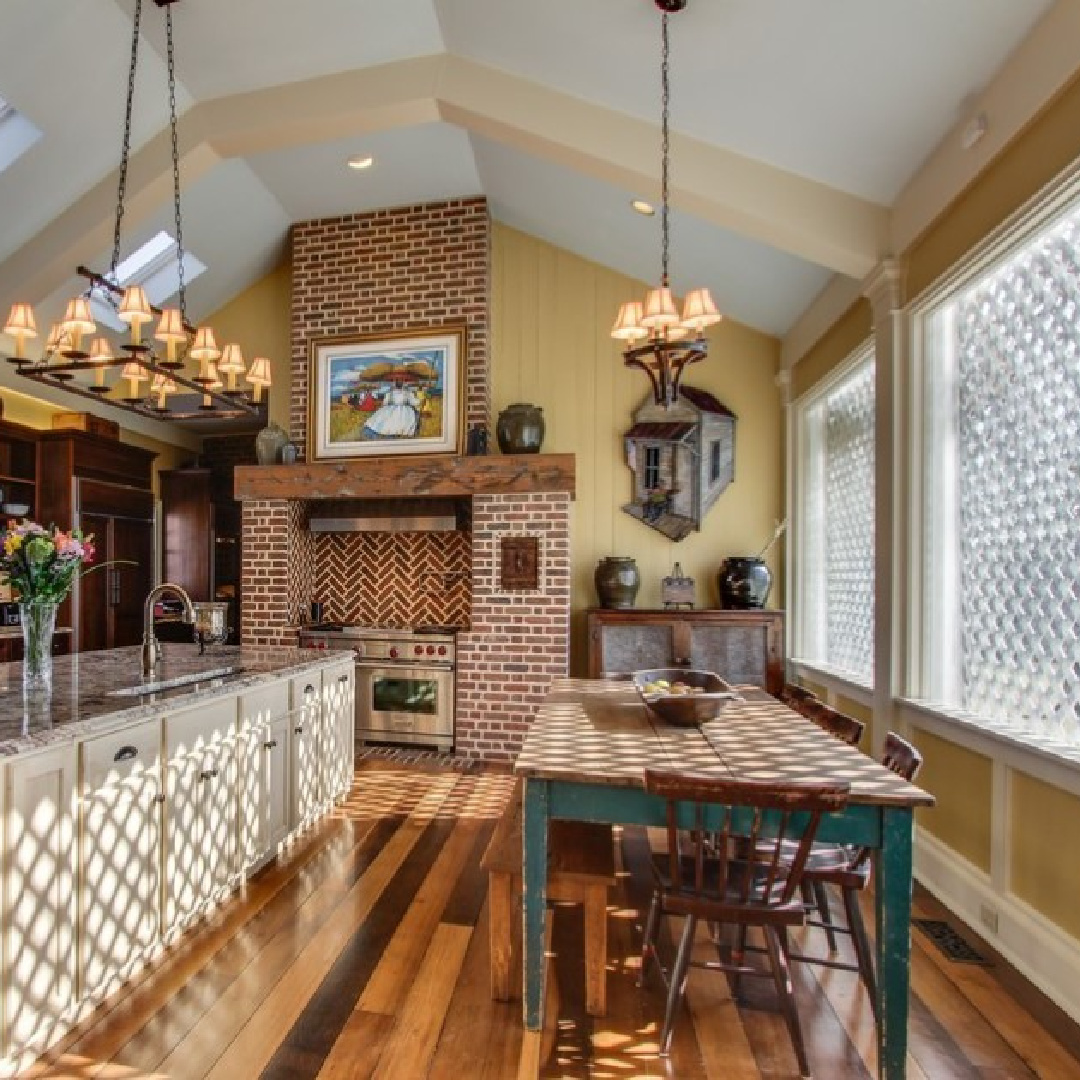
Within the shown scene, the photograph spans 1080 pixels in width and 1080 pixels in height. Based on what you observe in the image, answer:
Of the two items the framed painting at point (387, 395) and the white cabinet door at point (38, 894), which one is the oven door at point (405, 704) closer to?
the framed painting at point (387, 395)

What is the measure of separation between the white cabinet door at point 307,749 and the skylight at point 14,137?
10.5 ft

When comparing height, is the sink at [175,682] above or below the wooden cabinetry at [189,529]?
below

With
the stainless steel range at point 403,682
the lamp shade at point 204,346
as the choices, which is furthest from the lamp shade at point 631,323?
the stainless steel range at point 403,682

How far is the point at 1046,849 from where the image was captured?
2.08 m

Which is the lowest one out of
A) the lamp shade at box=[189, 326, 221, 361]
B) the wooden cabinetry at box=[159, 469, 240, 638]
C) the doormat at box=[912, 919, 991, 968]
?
the doormat at box=[912, 919, 991, 968]

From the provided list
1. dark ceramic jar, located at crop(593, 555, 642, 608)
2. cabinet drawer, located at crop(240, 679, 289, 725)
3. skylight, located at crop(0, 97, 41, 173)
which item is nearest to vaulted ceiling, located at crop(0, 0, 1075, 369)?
skylight, located at crop(0, 97, 41, 173)

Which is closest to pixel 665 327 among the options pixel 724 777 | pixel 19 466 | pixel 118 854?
pixel 724 777

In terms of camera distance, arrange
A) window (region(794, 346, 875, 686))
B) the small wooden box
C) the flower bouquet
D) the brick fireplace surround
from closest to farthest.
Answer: the flower bouquet
window (region(794, 346, 875, 686))
the brick fireplace surround
the small wooden box

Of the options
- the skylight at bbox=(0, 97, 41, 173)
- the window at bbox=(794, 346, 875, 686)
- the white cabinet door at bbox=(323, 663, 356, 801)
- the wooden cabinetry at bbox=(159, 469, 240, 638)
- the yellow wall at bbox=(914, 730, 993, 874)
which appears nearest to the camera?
the yellow wall at bbox=(914, 730, 993, 874)

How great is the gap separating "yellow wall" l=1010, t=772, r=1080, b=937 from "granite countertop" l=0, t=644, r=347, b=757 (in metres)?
2.75

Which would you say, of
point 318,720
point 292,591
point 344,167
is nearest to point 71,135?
point 344,167

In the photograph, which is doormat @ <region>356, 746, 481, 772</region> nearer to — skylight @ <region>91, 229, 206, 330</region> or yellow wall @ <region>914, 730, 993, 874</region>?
yellow wall @ <region>914, 730, 993, 874</region>

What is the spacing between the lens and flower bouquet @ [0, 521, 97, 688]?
2.29 m

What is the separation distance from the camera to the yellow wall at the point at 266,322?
18.3 ft
